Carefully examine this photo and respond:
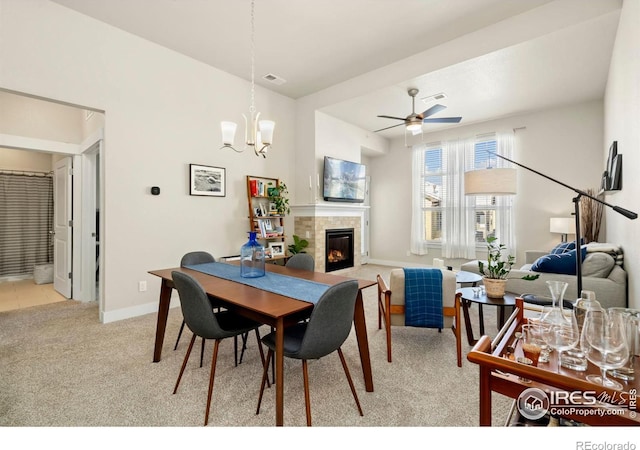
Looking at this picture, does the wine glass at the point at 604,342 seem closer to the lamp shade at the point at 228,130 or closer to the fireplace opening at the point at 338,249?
the lamp shade at the point at 228,130

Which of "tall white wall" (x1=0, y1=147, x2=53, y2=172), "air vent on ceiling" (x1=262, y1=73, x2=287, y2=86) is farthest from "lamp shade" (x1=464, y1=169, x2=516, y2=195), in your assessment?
"tall white wall" (x1=0, y1=147, x2=53, y2=172)

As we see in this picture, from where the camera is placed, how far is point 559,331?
106 centimetres

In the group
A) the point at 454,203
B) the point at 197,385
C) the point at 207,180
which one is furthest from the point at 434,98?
the point at 197,385

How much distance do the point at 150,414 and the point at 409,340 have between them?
2132 millimetres

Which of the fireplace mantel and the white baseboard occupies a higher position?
the fireplace mantel

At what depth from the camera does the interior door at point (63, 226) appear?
4.07 m

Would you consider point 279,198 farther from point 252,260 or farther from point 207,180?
point 252,260

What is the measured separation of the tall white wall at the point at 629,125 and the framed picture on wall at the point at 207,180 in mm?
4251

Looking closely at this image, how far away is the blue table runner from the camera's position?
1.82 m

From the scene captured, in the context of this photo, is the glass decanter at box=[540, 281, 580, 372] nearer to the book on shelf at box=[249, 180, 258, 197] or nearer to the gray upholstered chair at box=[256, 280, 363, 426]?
the gray upholstered chair at box=[256, 280, 363, 426]

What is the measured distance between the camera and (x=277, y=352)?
1.51 metres

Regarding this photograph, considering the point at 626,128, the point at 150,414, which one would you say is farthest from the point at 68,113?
the point at 626,128

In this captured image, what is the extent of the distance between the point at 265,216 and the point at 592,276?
395 cm

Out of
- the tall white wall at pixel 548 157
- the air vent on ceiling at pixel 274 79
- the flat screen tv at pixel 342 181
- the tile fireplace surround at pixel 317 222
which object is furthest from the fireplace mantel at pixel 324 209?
the tall white wall at pixel 548 157
